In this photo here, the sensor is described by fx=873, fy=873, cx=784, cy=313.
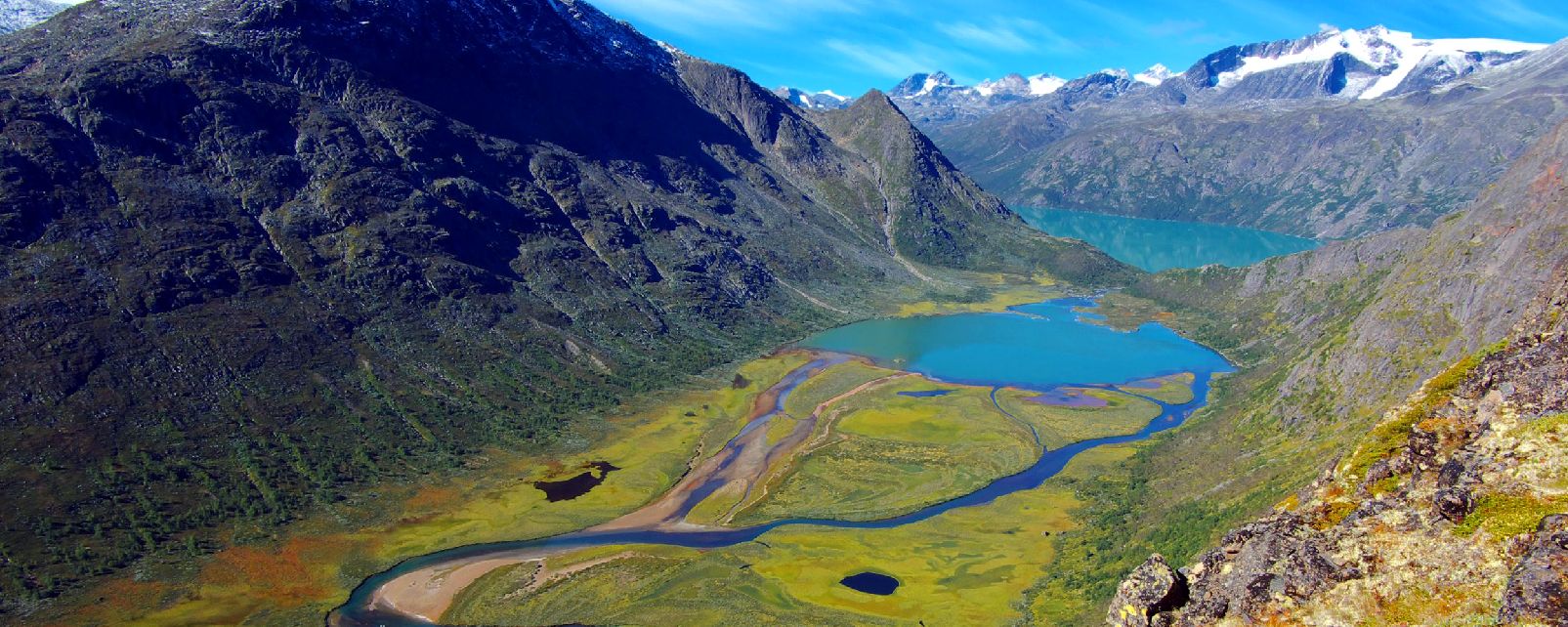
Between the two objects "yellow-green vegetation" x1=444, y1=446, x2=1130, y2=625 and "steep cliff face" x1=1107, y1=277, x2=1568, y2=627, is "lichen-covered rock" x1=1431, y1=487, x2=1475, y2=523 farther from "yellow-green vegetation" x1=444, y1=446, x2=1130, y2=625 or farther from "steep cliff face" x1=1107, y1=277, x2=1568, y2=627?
"yellow-green vegetation" x1=444, y1=446, x2=1130, y2=625

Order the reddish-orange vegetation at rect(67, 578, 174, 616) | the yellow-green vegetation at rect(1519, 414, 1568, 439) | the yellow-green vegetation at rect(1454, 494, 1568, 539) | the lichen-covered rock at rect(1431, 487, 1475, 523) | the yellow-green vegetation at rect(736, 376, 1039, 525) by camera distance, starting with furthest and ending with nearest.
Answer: the yellow-green vegetation at rect(736, 376, 1039, 525)
the reddish-orange vegetation at rect(67, 578, 174, 616)
the yellow-green vegetation at rect(1519, 414, 1568, 439)
the lichen-covered rock at rect(1431, 487, 1475, 523)
the yellow-green vegetation at rect(1454, 494, 1568, 539)

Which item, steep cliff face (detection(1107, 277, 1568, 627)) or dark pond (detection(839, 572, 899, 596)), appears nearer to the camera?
steep cliff face (detection(1107, 277, 1568, 627))

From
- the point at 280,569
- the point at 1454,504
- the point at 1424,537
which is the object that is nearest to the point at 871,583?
the point at 280,569

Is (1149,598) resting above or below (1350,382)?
below

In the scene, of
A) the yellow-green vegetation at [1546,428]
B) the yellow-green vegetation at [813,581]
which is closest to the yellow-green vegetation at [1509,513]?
the yellow-green vegetation at [1546,428]

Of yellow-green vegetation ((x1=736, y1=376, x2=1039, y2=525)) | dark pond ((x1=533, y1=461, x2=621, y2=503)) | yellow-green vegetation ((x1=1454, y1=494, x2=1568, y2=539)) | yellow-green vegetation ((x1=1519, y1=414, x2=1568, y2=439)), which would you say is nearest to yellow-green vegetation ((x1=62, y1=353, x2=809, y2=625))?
dark pond ((x1=533, y1=461, x2=621, y2=503))

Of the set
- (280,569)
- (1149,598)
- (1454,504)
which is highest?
(1454,504)

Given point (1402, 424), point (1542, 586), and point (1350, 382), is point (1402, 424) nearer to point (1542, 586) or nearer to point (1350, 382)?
point (1542, 586)
